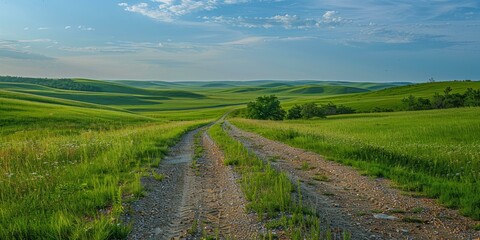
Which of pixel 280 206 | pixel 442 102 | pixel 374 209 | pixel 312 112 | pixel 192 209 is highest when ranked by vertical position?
pixel 280 206

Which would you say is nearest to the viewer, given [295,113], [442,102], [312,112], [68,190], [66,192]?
[66,192]

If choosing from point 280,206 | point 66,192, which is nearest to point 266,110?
point 66,192

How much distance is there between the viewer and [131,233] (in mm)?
6973

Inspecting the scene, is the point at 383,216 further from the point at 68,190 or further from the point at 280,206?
the point at 68,190

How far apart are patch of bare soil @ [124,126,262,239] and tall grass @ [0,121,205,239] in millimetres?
453

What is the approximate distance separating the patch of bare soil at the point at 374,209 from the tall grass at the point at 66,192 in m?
4.35

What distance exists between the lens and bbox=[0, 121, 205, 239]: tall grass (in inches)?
265

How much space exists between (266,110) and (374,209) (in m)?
86.1

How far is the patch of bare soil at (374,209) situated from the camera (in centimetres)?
703

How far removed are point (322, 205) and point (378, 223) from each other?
152cm

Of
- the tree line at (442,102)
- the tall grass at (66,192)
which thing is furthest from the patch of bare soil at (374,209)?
the tree line at (442,102)

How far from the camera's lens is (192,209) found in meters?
8.61

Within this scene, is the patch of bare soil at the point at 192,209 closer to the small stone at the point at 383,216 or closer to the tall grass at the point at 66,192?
the tall grass at the point at 66,192

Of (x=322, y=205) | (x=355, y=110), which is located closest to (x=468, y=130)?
(x=322, y=205)
